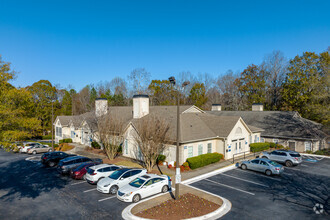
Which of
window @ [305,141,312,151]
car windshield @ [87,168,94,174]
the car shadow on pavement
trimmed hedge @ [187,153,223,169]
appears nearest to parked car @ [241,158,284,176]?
trimmed hedge @ [187,153,223,169]

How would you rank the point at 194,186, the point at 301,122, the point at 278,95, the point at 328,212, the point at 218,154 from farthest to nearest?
the point at 278,95
the point at 301,122
the point at 218,154
the point at 194,186
the point at 328,212

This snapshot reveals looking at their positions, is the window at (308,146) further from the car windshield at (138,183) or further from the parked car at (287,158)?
the car windshield at (138,183)

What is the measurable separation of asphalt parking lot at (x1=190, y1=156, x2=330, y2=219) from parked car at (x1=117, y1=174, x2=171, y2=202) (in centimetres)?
344

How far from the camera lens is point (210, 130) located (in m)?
28.7

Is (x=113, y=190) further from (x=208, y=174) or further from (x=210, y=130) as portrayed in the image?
(x=210, y=130)

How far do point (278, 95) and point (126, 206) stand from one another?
181ft

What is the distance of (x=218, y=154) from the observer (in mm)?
26562

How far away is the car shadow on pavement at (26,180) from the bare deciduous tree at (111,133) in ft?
21.9

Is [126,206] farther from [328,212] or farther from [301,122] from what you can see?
[301,122]

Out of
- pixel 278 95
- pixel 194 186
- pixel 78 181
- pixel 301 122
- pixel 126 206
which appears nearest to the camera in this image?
pixel 126 206

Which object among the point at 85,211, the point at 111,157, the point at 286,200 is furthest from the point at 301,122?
the point at 85,211

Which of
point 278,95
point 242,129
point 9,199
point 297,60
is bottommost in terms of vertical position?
point 9,199

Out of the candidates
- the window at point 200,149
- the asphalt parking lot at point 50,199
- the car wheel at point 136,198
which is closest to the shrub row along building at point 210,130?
the window at point 200,149

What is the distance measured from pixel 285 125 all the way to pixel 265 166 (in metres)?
18.5
